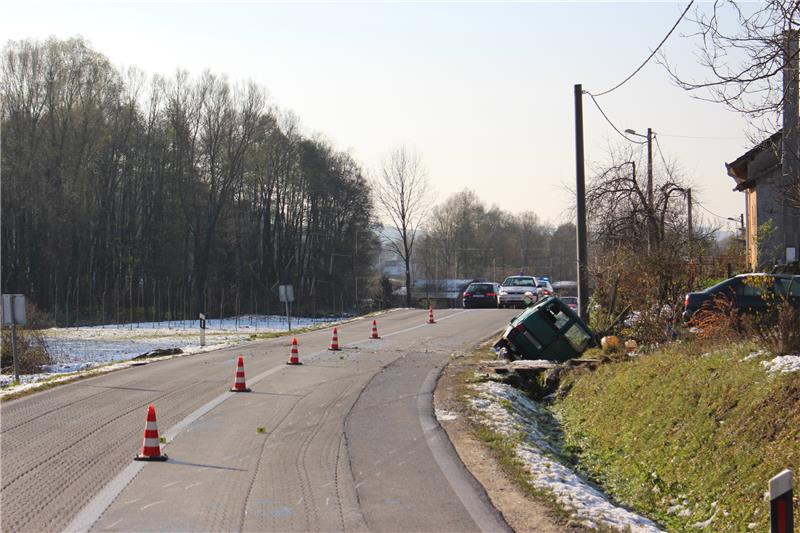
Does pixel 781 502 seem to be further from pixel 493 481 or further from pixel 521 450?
pixel 521 450

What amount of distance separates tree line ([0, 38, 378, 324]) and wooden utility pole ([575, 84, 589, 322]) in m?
31.9

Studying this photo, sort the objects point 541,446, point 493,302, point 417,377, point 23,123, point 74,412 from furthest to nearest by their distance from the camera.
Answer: point 23,123, point 493,302, point 417,377, point 74,412, point 541,446


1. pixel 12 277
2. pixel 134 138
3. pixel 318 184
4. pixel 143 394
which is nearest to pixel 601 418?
pixel 143 394

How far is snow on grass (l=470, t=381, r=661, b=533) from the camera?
707 centimetres

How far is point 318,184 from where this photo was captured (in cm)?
7388

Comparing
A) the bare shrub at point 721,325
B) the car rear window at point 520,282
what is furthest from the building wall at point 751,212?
the bare shrub at point 721,325

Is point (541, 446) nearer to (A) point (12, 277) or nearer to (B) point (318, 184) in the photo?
(A) point (12, 277)

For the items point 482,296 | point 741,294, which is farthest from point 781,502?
point 482,296

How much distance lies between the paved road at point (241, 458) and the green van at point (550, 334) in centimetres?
324

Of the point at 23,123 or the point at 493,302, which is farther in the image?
the point at 23,123

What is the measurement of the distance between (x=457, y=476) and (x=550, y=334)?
36.8 ft

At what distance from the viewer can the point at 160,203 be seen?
64625 mm

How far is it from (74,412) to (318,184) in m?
62.5

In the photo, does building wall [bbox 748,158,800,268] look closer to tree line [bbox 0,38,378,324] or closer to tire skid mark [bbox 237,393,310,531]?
tire skid mark [bbox 237,393,310,531]
